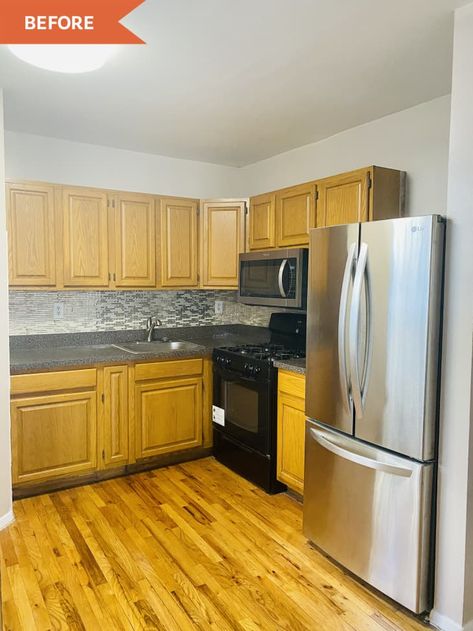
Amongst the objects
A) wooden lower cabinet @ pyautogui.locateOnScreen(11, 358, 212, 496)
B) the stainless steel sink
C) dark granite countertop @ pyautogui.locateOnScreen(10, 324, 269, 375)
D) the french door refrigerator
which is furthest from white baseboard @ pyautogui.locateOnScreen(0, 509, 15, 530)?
the french door refrigerator

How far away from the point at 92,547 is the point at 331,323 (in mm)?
1718

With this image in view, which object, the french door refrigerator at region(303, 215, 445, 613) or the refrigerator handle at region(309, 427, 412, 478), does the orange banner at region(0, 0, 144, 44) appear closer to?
the french door refrigerator at region(303, 215, 445, 613)

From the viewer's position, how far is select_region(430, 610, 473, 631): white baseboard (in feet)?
6.03

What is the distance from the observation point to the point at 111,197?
3430 millimetres

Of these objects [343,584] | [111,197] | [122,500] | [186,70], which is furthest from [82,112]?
[343,584]

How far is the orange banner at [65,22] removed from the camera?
173 centimetres

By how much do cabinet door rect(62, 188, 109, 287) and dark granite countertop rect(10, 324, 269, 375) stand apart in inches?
19.6

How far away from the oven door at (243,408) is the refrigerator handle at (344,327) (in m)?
0.90

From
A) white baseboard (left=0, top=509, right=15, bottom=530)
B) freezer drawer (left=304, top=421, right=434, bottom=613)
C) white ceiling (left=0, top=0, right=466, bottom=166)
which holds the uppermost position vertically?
white ceiling (left=0, top=0, right=466, bottom=166)

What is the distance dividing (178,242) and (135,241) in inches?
14.5

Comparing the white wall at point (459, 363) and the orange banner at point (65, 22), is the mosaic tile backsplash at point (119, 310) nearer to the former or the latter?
the orange banner at point (65, 22)

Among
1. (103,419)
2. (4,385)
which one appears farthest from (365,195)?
(4,385)

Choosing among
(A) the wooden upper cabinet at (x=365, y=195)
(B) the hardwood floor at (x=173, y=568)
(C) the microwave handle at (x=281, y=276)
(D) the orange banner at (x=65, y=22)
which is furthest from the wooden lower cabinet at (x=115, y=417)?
(D) the orange banner at (x=65, y=22)

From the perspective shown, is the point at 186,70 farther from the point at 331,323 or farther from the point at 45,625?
the point at 45,625
